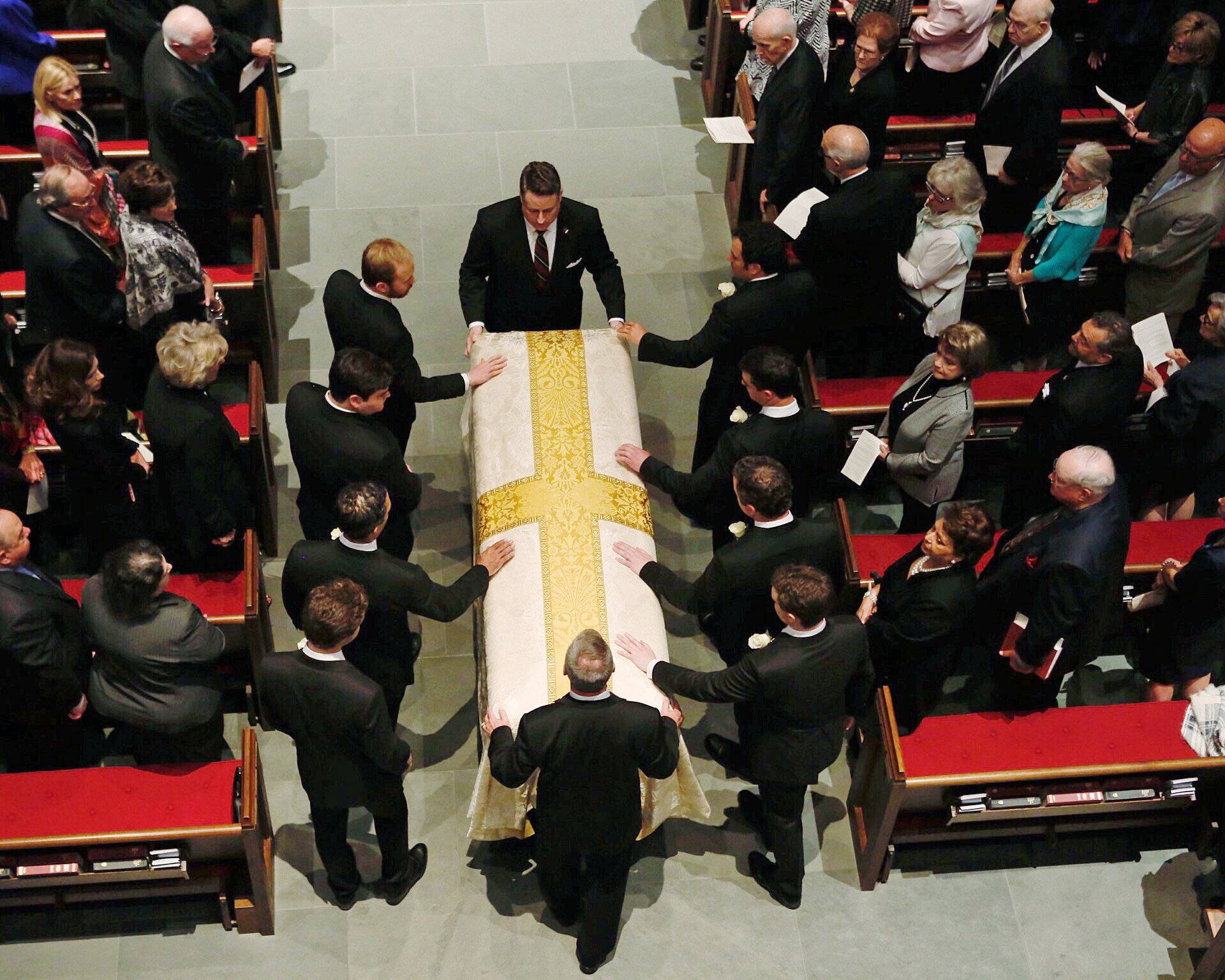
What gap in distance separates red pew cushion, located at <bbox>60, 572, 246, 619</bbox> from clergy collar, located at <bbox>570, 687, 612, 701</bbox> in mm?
1638

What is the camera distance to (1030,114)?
6.43m

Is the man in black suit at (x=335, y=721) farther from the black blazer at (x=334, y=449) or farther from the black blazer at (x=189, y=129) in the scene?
the black blazer at (x=189, y=129)

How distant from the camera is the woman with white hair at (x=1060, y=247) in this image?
19.0 feet

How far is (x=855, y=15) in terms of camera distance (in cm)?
714

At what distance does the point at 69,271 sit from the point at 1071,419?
396cm

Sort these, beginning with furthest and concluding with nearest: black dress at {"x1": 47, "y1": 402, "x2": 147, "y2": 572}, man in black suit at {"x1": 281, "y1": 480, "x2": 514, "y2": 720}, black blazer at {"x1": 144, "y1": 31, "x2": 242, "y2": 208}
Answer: black blazer at {"x1": 144, "y1": 31, "x2": 242, "y2": 208} < black dress at {"x1": 47, "y1": 402, "x2": 147, "y2": 572} < man in black suit at {"x1": 281, "y1": 480, "x2": 514, "y2": 720}

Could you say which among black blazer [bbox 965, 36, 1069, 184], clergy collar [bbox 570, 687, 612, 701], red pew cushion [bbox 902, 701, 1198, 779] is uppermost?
black blazer [bbox 965, 36, 1069, 184]

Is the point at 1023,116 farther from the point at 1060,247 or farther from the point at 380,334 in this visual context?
the point at 380,334

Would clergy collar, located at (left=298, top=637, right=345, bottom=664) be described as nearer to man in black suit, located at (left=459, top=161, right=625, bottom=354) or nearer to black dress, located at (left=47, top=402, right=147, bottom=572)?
black dress, located at (left=47, top=402, right=147, bottom=572)

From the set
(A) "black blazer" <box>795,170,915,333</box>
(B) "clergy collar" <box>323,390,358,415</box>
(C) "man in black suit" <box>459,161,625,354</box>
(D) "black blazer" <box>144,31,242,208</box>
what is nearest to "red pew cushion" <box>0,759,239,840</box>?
(B) "clergy collar" <box>323,390,358,415</box>

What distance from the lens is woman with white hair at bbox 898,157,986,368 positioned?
5562 millimetres

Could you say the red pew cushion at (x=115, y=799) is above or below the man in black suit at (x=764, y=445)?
below

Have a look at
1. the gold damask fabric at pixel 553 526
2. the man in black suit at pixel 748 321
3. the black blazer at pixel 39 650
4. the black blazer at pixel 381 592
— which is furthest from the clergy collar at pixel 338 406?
the man in black suit at pixel 748 321

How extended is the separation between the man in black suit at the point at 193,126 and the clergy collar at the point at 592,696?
11.1 feet
